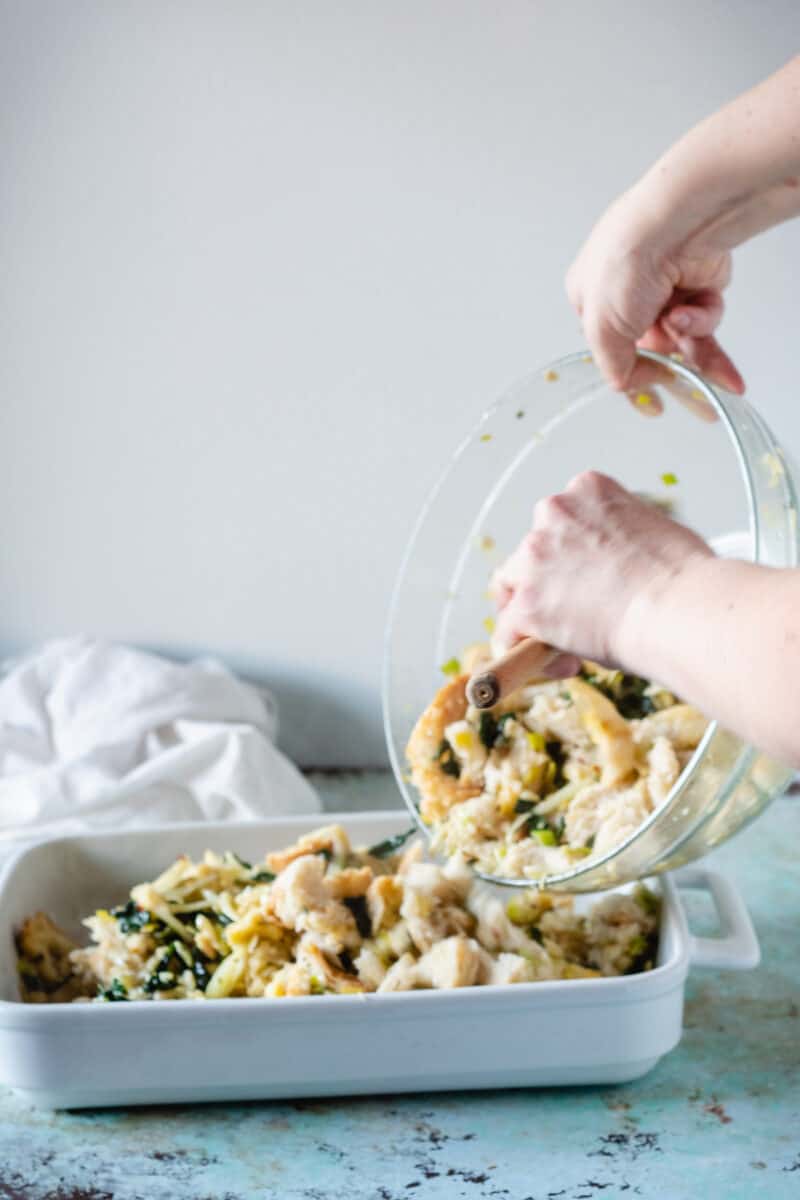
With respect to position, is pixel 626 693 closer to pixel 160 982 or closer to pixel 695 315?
pixel 695 315

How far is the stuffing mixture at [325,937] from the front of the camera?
35.4 inches

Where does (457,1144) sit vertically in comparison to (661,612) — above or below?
below

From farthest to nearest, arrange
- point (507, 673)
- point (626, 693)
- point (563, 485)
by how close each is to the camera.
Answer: point (563, 485), point (626, 693), point (507, 673)

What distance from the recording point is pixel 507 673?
0.81m

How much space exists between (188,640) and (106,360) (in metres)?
0.32

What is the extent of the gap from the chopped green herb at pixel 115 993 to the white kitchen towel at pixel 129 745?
31cm

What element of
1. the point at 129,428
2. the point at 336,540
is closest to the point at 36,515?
the point at 129,428

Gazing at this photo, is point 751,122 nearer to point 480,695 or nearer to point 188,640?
point 480,695

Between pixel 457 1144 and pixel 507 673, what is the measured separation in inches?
11.7

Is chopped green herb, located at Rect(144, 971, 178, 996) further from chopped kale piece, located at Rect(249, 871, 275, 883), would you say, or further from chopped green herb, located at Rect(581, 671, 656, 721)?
chopped green herb, located at Rect(581, 671, 656, 721)

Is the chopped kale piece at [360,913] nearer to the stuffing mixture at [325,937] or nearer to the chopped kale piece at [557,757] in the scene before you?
the stuffing mixture at [325,937]

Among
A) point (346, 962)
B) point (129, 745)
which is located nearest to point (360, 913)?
point (346, 962)

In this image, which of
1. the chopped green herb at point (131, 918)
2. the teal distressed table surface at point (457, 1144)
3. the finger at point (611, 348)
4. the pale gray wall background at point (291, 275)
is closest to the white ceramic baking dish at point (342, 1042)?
the teal distressed table surface at point (457, 1144)

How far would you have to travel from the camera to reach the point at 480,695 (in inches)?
31.9
